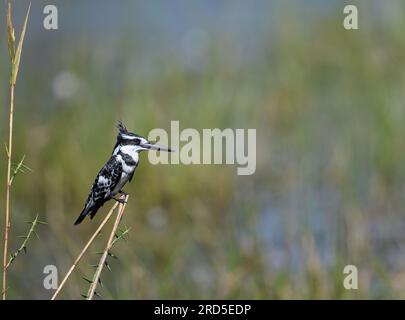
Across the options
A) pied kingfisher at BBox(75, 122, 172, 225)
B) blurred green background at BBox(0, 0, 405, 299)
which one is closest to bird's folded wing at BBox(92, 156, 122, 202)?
pied kingfisher at BBox(75, 122, 172, 225)

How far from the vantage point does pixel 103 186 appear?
93.6 inches

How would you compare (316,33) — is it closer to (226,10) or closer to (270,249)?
(226,10)

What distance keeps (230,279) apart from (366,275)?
0.69 metres

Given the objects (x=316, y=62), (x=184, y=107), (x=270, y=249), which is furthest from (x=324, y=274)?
(x=316, y=62)

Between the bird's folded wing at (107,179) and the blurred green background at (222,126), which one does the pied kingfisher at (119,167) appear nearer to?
the bird's folded wing at (107,179)

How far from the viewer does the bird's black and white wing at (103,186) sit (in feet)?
7.59

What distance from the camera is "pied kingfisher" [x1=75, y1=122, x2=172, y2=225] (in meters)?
2.21

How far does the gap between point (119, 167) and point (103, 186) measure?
0.39ft

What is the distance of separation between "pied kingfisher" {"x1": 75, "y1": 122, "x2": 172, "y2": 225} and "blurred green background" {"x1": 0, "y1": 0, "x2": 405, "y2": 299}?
2.18 m

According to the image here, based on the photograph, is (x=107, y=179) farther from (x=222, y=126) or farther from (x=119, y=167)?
(x=222, y=126)

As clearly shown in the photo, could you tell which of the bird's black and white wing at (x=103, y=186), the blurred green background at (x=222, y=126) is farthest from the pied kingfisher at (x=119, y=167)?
the blurred green background at (x=222, y=126)

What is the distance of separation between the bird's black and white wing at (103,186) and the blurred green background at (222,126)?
217cm

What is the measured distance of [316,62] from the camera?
7.89 meters

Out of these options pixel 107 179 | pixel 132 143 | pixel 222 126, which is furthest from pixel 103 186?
pixel 222 126
